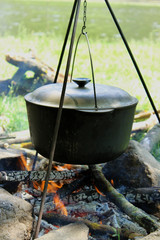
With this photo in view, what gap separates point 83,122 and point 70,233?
727 mm

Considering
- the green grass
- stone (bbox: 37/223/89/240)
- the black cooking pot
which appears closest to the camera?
stone (bbox: 37/223/89/240)

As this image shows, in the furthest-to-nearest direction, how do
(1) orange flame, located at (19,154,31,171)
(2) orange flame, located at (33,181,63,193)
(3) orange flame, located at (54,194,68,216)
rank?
(1) orange flame, located at (19,154,31,171) < (2) orange flame, located at (33,181,63,193) < (3) orange flame, located at (54,194,68,216)

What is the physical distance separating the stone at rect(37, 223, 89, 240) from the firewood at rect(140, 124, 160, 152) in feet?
5.81

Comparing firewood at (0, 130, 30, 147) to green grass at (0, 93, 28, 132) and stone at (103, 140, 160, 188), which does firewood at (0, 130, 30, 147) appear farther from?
stone at (103, 140, 160, 188)

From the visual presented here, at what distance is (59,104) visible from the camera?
6.35 feet

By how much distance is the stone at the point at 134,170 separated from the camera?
2664 millimetres

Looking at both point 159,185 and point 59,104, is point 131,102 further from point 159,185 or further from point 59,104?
point 159,185

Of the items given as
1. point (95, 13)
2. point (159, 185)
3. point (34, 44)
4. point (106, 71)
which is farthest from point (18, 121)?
point (95, 13)

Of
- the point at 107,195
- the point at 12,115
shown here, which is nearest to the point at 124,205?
the point at 107,195

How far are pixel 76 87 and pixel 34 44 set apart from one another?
21.8ft

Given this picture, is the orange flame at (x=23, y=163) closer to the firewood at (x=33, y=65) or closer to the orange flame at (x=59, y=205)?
the orange flame at (x=59, y=205)

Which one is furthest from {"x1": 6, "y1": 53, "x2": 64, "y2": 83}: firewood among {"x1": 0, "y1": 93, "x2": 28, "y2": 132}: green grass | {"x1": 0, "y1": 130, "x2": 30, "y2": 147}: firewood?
{"x1": 0, "y1": 130, "x2": 30, "y2": 147}: firewood

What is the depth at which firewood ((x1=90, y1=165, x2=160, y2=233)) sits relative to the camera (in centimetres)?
216

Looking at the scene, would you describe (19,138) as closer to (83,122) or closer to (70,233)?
(83,122)
